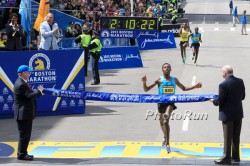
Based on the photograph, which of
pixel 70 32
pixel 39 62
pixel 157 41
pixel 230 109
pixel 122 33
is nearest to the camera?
pixel 230 109

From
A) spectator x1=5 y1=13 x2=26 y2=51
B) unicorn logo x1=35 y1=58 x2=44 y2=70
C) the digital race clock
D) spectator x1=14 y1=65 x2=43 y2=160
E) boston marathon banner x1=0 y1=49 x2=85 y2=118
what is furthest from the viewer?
the digital race clock

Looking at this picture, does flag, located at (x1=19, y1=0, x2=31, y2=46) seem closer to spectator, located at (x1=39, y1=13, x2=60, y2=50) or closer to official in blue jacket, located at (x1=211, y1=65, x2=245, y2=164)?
spectator, located at (x1=39, y1=13, x2=60, y2=50)

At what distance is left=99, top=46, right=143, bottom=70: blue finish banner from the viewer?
3053 cm

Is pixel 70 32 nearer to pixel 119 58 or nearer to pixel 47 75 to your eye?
pixel 119 58

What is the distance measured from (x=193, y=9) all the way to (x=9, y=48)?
67759 millimetres

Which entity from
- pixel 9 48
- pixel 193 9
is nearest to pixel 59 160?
pixel 9 48

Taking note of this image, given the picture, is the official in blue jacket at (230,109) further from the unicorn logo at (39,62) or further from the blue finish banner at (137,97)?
the unicorn logo at (39,62)

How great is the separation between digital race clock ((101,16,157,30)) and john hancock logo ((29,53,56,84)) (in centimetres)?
1725

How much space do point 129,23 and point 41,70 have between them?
17795mm

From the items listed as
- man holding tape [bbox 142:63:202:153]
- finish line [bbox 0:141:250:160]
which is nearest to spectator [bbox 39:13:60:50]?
finish line [bbox 0:141:250:160]

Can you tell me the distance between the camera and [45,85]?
1806 centimetres

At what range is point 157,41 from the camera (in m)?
40.6

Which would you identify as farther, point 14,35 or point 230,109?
point 14,35

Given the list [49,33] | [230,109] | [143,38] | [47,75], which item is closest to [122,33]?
[143,38]
